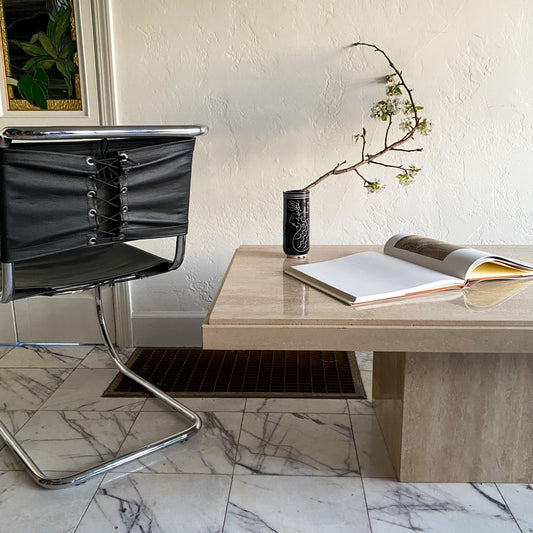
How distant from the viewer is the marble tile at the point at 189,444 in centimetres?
138

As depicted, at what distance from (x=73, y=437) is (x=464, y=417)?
1008 mm

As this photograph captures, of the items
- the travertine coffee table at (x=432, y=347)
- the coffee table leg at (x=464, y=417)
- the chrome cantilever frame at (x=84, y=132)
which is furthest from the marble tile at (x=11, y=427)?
the coffee table leg at (x=464, y=417)

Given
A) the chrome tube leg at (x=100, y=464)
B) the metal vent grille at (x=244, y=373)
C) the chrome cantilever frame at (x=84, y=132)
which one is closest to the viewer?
the chrome cantilever frame at (x=84, y=132)

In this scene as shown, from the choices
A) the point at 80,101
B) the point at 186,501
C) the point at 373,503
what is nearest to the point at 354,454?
the point at 373,503

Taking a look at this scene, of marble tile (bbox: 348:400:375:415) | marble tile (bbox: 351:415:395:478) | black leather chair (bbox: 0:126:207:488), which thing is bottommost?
marble tile (bbox: 351:415:395:478)

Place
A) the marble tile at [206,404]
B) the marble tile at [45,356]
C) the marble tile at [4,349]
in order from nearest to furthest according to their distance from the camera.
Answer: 1. the marble tile at [206,404]
2. the marble tile at [45,356]
3. the marble tile at [4,349]

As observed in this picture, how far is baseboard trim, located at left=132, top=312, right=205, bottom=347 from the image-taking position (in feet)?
7.18

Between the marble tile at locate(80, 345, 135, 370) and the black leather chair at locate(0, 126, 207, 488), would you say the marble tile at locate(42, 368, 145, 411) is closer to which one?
the marble tile at locate(80, 345, 135, 370)

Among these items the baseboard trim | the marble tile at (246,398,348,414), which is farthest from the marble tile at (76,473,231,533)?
the baseboard trim

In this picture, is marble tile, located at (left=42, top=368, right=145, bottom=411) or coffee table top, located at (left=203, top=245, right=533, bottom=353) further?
marble tile, located at (left=42, top=368, right=145, bottom=411)

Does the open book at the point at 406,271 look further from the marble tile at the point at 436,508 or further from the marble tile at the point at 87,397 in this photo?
the marble tile at the point at 87,397

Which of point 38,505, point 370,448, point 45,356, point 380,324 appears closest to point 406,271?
point 380,324

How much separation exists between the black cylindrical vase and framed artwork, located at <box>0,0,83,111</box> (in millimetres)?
958

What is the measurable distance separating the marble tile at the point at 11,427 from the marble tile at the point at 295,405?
634 mm
